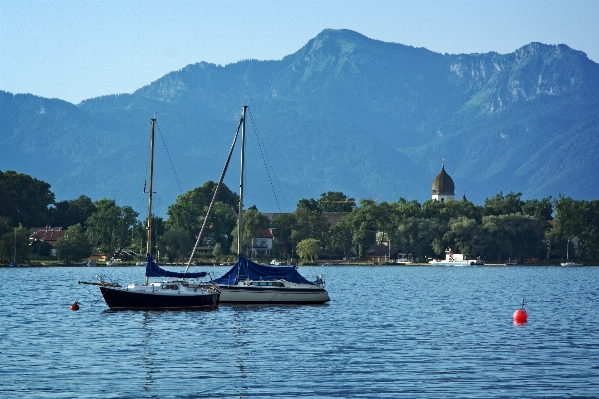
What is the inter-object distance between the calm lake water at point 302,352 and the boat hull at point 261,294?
3.10 ft

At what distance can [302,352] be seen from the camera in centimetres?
4541

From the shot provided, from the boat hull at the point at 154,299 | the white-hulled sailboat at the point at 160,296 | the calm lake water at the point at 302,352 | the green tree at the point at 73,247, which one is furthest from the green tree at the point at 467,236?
the boat hull at the point at 154,299

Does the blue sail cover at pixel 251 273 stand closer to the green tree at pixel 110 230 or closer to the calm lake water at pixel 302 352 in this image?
the calm lake water at pixel 302 352

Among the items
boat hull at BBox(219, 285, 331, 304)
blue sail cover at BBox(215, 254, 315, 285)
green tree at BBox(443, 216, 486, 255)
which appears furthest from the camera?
green tree at BBox(443, 216, 486, 255)

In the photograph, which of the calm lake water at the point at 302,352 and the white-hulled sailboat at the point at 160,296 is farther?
the white-hulled sailboat at the point at 160,296

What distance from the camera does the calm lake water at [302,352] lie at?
35.1 metres

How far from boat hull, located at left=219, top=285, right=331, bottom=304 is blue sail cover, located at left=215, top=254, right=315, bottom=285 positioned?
78 centimetres

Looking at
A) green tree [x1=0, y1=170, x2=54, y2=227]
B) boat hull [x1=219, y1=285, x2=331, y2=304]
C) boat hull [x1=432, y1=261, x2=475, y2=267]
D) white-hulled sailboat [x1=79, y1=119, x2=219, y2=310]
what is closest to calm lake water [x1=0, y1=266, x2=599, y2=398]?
white-hulled sailboat [x1=79, y1=119, x2=219, y2=310]

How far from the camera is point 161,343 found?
1921 inches

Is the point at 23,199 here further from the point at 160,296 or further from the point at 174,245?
the point at 160,296

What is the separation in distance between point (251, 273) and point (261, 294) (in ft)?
5.81

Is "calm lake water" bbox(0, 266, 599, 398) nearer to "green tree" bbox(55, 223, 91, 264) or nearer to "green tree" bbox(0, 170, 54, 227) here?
"green tree" bbox(55, 223, 91, 264)

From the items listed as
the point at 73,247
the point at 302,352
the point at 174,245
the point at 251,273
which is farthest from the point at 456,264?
the point at 302,352

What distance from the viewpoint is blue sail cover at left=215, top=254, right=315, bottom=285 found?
72562mm
